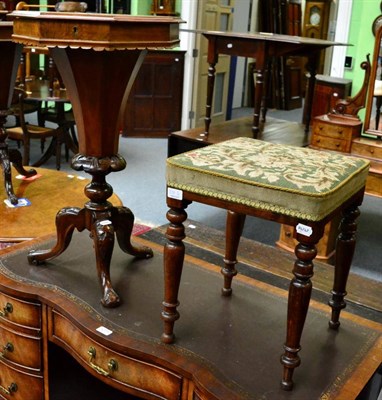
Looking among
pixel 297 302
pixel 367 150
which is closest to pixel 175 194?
pixel 297 302

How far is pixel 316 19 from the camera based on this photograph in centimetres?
896

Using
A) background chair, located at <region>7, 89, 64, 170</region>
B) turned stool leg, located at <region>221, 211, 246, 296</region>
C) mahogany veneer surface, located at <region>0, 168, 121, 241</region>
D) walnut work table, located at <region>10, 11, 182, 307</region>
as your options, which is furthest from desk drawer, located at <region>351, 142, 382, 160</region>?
background chair, located at <region>7, 89, 64, 170</region>

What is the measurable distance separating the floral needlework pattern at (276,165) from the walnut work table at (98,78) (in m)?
0.36

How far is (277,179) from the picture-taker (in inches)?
52.6

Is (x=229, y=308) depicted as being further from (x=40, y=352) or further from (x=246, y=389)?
(x=40, y=352)

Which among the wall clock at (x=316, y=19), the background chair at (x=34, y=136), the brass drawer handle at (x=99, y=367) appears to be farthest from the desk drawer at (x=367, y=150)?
the wall clock at (x=316, y=19)

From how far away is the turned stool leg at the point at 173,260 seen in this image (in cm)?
143

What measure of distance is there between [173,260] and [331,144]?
7.34 ft

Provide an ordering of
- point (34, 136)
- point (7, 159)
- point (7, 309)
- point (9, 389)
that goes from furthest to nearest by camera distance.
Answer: point (34, 136) < point (7, 159) < point (9, 389) < point (7, 309)

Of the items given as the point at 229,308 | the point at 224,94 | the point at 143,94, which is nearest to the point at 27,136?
→ the point at 143,94

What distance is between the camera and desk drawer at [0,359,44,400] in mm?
1877

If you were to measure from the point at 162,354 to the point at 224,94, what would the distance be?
18.4ft

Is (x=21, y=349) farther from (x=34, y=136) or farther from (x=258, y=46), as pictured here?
(x=34, y=136)

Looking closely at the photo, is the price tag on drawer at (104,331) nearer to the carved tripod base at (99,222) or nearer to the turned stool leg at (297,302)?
the carved tripod base at (99,222)
